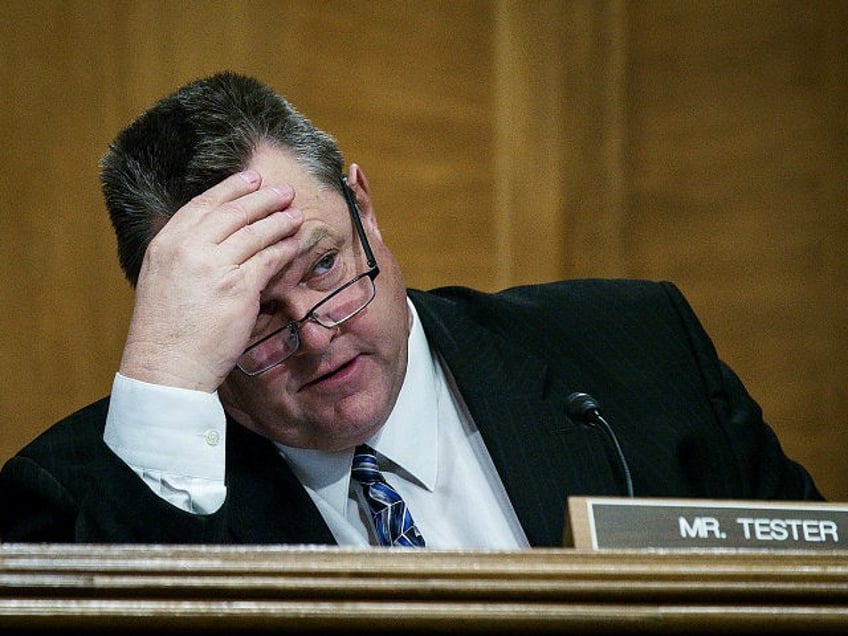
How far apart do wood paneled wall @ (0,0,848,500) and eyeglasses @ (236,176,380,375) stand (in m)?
0.95

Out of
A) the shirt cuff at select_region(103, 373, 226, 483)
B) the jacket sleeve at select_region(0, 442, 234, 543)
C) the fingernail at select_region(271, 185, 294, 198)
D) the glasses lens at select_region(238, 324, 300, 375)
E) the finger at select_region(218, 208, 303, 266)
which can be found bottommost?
the jacket sleeve at select_region(0, 442, 234, 543)

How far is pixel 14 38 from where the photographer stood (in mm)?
2746

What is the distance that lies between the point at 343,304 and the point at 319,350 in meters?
0.07

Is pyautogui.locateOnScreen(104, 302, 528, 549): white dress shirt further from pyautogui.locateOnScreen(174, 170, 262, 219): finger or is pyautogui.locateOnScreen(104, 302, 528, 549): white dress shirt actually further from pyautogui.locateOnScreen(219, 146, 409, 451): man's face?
pyautogui.locateOnScreen(174, 170, 262, 219): finger

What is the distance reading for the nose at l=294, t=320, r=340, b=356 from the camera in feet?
6.19

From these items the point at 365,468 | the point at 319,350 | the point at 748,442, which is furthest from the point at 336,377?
the point at 748,442

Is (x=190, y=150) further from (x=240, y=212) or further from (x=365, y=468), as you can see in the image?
(x=365, y=468)

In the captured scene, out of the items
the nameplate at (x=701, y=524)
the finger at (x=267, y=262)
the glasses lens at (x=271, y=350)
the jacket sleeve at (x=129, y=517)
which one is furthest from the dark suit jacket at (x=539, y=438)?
the nameplate at (x=701, y=524)

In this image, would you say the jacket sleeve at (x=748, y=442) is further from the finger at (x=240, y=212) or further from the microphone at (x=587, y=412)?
the finger at (x=240, y=212)

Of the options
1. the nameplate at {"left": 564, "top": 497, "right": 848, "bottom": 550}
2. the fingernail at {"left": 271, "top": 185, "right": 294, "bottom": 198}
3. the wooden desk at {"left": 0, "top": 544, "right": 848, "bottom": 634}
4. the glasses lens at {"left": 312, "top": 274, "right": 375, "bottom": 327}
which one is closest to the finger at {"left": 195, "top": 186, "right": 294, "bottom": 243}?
the fingernail at {"left": 271, "top": 185, "right": 294, "bottom": 198}

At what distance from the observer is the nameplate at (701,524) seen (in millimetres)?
1269

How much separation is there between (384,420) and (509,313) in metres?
0.39

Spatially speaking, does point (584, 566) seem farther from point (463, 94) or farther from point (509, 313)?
point (463, 94)

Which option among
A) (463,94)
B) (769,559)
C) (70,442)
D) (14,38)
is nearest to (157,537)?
(70,442)
